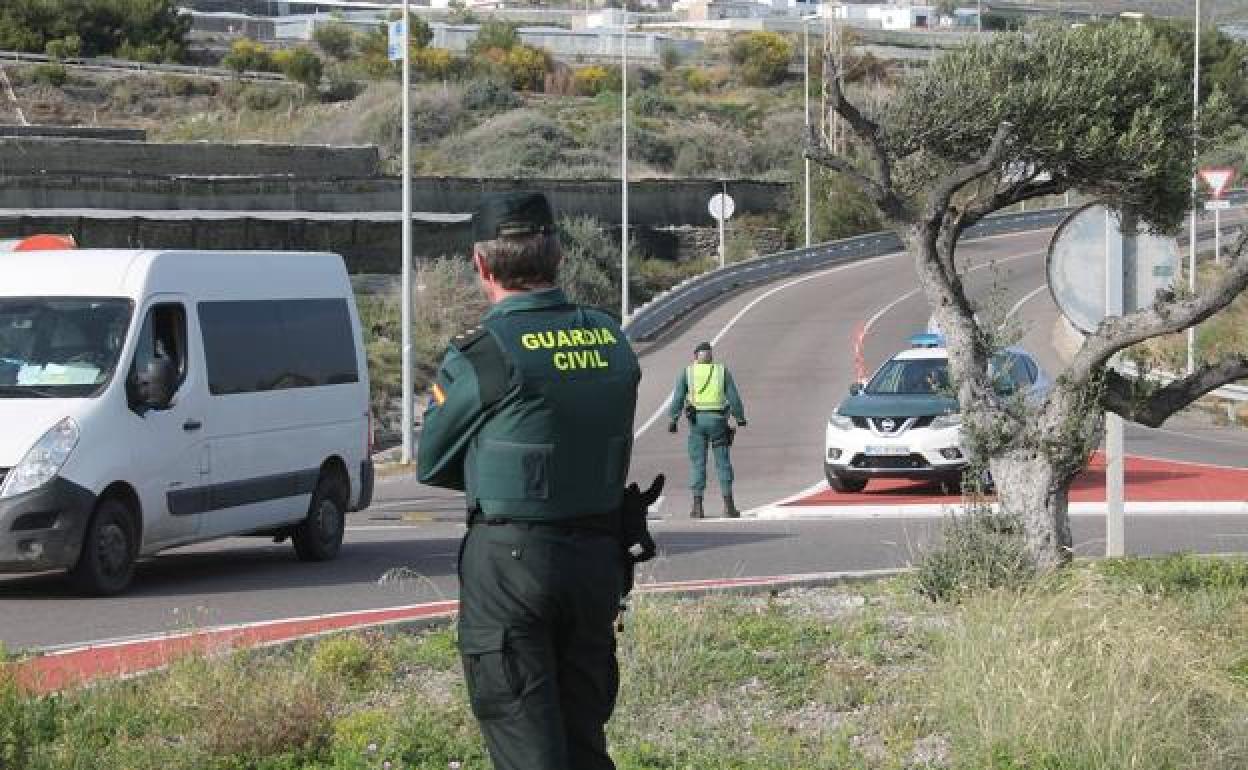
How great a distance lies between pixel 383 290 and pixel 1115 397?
117ft

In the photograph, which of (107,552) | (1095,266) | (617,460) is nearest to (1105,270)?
(1095,266)

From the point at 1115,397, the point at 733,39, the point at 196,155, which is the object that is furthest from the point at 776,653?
the point at 733,39

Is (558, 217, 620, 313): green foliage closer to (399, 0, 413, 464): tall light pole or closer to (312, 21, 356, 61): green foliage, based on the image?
(399, 0, 413, 464): tall light pole

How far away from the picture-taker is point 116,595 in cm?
1300

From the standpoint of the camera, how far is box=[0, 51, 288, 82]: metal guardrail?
8331 cm

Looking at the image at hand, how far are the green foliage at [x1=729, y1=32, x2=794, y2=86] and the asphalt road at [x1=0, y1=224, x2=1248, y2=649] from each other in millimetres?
80043

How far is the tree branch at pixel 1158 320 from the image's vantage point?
31.9 feet

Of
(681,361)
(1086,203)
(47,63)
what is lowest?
(681,361)

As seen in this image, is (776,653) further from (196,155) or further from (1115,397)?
(196,155)

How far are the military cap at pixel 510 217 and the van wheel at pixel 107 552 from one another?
7.80 metres

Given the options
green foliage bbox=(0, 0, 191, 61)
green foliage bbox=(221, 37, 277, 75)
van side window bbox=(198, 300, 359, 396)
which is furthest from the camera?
green foliage bbox=(221, 37, 277, 75)

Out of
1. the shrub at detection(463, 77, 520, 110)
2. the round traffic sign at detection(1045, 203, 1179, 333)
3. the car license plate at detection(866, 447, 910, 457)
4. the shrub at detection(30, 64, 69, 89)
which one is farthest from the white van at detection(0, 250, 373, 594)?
the shrub at detection(463, 77, 520, 110)

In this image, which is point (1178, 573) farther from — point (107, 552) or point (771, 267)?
point (771, 267)

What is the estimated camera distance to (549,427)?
5266 millimetres
